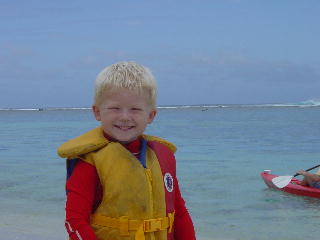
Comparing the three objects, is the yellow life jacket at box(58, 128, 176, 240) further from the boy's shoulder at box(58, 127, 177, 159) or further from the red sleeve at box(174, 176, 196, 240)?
the red sleeve at box(174, 176, 196, 240)

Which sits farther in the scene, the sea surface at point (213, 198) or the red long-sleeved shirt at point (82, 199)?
the sea surface at point (213, 198)

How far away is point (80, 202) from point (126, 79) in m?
0.49

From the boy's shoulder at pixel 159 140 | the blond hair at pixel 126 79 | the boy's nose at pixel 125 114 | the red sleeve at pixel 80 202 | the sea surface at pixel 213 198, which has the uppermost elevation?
the blond hair at pixel 126 79

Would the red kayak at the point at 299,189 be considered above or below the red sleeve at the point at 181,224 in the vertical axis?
below

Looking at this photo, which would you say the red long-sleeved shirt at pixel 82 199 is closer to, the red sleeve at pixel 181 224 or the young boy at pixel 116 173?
the young boy at pixel 116 173

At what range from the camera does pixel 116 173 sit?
211 cm

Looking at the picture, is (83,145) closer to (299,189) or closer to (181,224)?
(181,224)

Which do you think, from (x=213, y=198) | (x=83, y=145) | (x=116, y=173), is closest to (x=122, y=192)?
(x=116, y=173)

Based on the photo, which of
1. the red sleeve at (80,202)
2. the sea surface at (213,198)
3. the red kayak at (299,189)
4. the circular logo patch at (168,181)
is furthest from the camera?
the red kayak at (299,189)

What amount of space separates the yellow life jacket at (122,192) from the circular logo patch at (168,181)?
6 cm

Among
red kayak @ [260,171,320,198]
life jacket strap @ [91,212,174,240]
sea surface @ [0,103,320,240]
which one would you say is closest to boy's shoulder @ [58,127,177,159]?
life jacket strap @ [91,212,174,240]

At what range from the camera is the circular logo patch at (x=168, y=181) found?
228 cm

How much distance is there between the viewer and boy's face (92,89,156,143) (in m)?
2.12

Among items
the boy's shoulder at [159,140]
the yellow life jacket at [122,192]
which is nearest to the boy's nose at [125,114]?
the yellow life jacket at [122,192]
